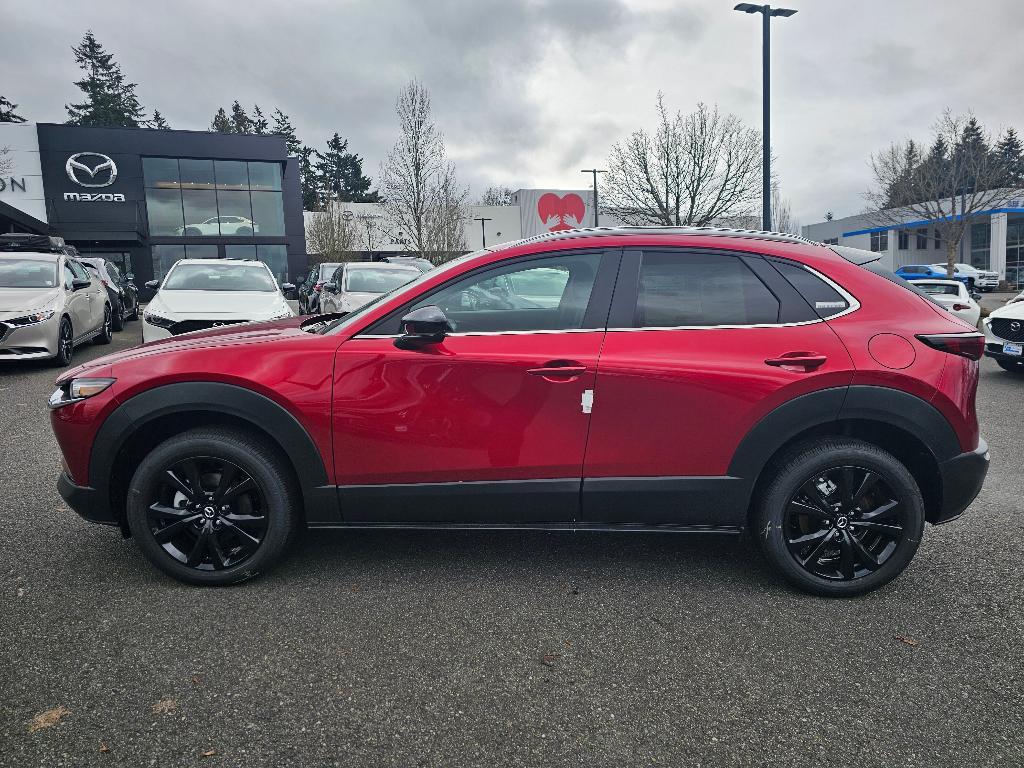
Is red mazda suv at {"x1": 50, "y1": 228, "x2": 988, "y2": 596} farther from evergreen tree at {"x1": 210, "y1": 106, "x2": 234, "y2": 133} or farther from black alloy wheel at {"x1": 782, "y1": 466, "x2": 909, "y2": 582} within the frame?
evergreen tree at {"x1": 210, "y1": 106, "x2": 234, "y2": 133}

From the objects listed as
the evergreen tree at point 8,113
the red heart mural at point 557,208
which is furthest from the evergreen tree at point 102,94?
the red heart mural at point 557,208

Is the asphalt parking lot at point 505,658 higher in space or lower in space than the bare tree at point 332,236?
lower

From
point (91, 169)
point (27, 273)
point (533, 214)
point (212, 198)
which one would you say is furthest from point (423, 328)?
point (533, 214)

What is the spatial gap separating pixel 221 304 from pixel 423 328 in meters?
7.14

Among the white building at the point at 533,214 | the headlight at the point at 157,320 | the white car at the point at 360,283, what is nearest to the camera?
the headlight at the point at 157,320

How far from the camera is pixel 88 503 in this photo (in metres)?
3.27

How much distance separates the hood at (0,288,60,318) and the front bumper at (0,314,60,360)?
0.22 meters

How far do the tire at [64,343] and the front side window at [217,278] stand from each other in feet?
5.11

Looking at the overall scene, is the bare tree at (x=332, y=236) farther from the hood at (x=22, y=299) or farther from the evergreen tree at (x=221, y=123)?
the evergreen tree at (x=221, y=123)

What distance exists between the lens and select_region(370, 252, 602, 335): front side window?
127 inches

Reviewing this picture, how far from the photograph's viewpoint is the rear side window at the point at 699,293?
10.5 feet

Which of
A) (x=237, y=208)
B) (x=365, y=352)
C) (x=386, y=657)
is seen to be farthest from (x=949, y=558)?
(x=237, y=208)

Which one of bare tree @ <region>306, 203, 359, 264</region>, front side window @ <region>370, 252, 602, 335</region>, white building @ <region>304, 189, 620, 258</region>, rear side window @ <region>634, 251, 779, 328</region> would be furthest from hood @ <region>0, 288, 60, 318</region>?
white building @ <region>304, 189, 620, 258</region>

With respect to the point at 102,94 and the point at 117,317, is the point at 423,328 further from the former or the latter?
the point at 102,94
